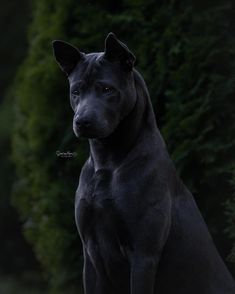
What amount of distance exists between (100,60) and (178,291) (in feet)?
4.14

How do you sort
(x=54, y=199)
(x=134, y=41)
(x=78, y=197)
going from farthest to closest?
(x=54, y=199) < (x=134, y=41) < (x=78, y=197)

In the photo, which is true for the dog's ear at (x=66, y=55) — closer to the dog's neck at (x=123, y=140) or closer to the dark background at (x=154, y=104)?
the dog's neck at (x=123, y=140)

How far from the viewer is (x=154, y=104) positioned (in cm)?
661

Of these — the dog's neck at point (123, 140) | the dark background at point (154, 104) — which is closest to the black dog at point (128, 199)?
the dog's neck at point (123, 140)

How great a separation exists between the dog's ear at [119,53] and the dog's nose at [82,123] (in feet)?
1.18

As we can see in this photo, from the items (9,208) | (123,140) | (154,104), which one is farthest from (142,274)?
(9,208)

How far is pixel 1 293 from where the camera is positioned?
37.0 feet

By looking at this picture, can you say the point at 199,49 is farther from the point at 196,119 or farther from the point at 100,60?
the point at 100,60

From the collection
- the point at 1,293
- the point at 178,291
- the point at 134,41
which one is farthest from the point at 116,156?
the point at 1,293

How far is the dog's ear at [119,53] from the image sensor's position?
14.5 feet

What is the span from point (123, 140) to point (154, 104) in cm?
203

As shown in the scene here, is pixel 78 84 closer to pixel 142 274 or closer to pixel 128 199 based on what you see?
pixel 128 199

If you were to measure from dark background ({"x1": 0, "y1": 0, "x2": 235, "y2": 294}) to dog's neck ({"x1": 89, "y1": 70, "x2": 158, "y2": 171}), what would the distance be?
114 cm

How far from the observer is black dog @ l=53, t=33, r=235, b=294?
442 centimetres
